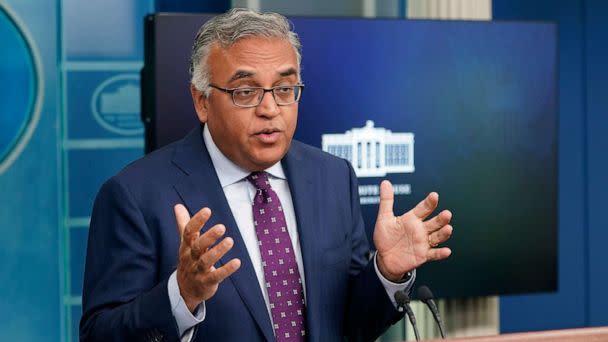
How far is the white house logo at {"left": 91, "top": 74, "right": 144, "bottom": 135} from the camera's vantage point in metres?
3.60

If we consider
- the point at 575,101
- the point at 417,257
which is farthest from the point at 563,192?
the point at 417,257

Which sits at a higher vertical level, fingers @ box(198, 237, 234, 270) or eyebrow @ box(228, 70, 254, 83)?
eyebrow @ box(228, 70, 254, 83)

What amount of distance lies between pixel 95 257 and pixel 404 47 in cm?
178

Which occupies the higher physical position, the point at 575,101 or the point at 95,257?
the point at 575,101

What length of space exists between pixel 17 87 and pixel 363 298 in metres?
1.73

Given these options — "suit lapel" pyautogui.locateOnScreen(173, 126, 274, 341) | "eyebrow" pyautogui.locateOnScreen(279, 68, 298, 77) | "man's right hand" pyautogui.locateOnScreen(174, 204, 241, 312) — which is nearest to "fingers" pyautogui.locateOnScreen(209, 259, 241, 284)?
"man's right hand" pyautogui.locateOnScreen(174, 204, 241, 312)

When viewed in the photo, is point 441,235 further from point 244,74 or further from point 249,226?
point 244,74

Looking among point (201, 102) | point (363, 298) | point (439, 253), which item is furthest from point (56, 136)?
point (439, 253)

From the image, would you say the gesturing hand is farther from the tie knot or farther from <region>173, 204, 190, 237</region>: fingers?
<region>173, 204, 190, 237</region>: fingers

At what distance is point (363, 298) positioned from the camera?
2168mm

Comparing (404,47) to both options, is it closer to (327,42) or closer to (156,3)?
(327,42)

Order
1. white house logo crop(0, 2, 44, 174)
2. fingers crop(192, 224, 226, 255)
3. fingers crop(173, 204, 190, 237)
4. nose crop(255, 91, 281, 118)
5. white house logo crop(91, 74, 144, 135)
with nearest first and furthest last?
fingers crop(192, 224, 226, 255), fingers crop(173, 204, 190, 237), nose crop(255, 91, 281, 118), white house logo crop(0, 2, 44, 174), white house logo crop(91, 74, 144, 135)

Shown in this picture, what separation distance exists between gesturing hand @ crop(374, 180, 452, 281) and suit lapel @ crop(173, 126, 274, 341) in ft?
0.88

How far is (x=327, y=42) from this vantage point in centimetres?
344
